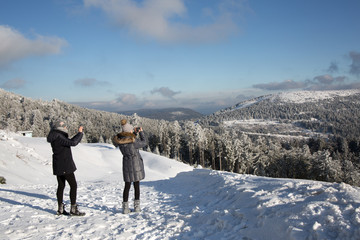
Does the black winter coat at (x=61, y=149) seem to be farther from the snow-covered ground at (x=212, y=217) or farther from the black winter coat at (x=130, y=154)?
the snow-covered ground at (x=212, y=217)

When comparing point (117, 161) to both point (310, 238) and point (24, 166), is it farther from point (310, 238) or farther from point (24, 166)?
point (310, 238)

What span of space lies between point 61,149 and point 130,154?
1.93 meters

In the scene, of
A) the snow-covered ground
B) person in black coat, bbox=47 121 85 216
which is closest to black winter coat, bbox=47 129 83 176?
person in black coat, bbox=47 121 85 216

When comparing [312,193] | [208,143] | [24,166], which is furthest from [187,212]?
[208,143]

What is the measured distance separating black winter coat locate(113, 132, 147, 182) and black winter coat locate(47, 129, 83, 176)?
1.21m

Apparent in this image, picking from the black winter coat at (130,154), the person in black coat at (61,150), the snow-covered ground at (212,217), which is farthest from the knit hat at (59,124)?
the snow-covered ground at (212,217)

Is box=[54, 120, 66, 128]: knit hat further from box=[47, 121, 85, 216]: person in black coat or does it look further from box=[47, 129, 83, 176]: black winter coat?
box=[47, 129, 83, 176]: black winter coat

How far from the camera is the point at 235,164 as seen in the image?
57562 millimetres

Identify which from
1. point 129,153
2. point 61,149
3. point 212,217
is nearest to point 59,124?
point 61,149

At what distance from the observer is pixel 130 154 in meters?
6.79

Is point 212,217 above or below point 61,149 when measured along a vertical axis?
below

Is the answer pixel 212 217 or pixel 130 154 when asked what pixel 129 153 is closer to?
pixel 130 154

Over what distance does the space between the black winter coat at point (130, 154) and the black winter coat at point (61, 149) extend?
3.97 feet

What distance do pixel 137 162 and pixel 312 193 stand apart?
5.36m
